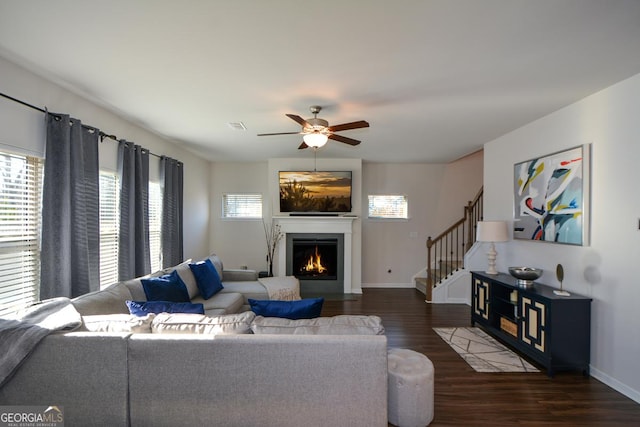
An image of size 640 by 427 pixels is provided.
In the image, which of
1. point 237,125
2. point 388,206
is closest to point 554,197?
point 388,206

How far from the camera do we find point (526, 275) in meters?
3.41

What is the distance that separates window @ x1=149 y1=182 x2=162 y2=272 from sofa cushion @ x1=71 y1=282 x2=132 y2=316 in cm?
195

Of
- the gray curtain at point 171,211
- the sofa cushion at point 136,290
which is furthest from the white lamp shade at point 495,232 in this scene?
the gray curtain at point 171,211

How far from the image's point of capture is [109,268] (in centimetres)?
365

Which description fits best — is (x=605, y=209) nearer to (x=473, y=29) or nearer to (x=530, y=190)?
(x=530, y=190)

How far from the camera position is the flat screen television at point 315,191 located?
19.8 ft

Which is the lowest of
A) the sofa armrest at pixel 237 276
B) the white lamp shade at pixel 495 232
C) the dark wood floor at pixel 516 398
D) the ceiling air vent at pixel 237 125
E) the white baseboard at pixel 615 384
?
the dark wood floor at pixel 516 398

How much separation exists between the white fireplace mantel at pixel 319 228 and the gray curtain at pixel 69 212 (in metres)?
3.38

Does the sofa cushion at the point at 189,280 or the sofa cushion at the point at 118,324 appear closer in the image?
the sofa cushion at the point at 118,324

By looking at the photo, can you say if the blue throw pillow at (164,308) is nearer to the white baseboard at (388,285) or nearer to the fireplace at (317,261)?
the fireplace at (317,261)

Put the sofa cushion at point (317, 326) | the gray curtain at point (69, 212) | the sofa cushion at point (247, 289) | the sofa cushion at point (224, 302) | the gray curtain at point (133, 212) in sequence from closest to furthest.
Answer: the sofa cushion at point (317, 326) < the gray curtain at point (69, 212) < the sofa cushion at point (224, 302) < the gray curtain at point (133, 212) < the sofa cushion at point (247, 289)

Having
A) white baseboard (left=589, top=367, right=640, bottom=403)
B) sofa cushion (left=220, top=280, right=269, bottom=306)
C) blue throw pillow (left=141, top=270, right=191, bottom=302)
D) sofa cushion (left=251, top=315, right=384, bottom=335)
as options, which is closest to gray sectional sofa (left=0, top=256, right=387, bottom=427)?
sofa cushion (left=251, top=315, right=384, bottom=335)

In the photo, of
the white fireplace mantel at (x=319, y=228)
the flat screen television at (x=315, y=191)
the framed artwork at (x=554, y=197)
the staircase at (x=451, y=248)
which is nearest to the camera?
the framed artwork at (x=554, y=197)

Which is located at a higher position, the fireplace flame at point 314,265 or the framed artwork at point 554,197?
the framed artwork at point 554,197
